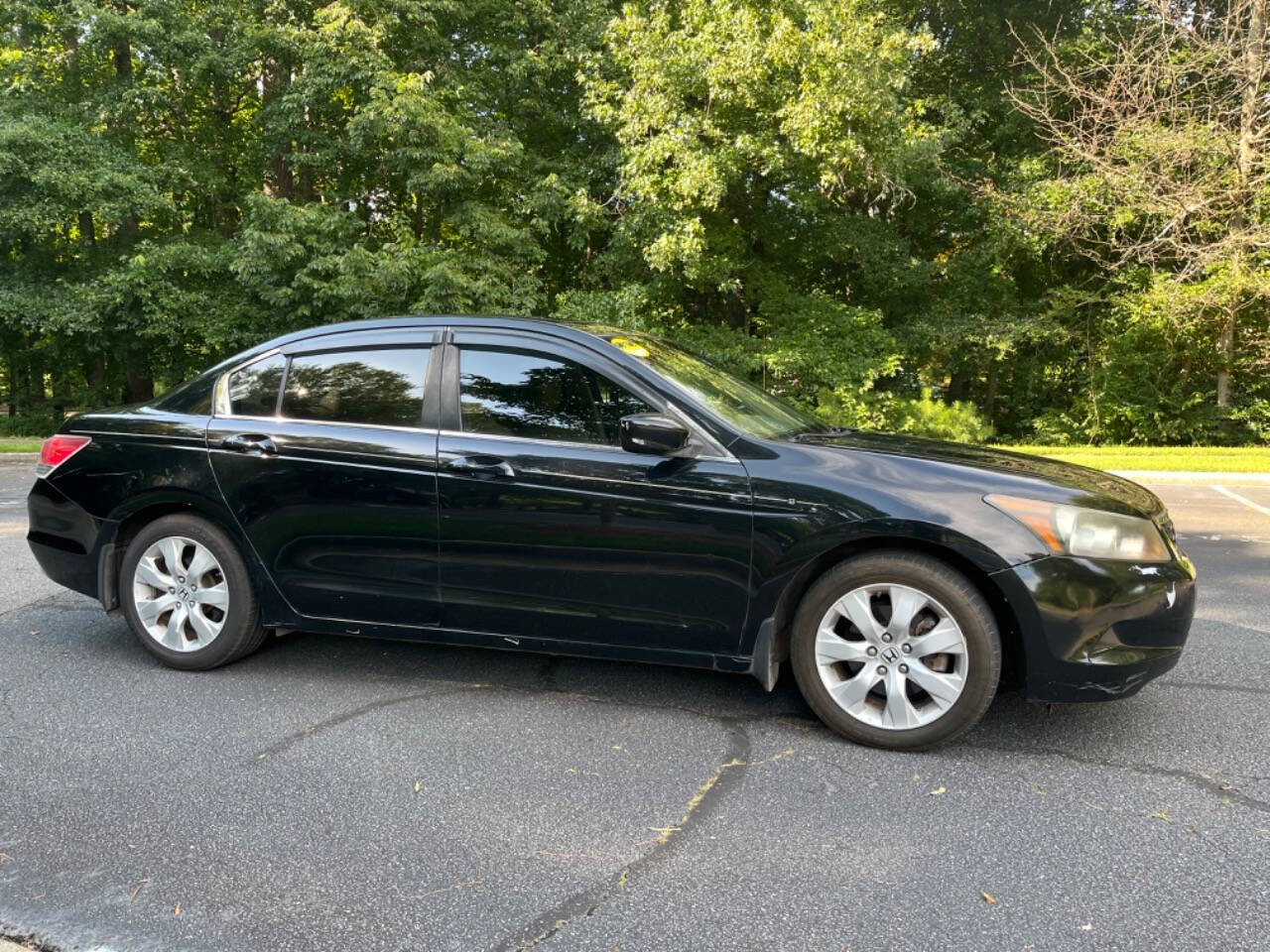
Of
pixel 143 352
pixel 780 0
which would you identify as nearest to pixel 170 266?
pixel 143 352

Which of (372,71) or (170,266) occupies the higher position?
(372,71)

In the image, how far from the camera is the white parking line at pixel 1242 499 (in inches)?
372

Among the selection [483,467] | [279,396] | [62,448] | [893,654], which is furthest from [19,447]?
[893,654]

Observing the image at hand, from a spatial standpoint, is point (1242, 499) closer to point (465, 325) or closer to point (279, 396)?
point (465, 325)

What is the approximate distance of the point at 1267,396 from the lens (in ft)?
63.9

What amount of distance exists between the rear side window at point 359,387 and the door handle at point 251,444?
0.16 meters

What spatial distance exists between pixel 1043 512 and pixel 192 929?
2989 millimetres

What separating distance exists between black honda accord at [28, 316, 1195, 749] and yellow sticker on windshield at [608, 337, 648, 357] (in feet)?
0.05

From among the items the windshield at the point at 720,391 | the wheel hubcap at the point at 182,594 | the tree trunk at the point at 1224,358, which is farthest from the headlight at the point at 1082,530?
the tree trunk at the point at 1224,358

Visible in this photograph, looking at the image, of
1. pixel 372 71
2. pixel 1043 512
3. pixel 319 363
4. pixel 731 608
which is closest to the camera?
pixel 1043 512

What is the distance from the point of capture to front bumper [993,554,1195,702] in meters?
3.13

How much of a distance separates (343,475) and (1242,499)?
10.7m

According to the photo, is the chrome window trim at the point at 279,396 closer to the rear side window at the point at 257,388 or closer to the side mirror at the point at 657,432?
the rear side window at the point at 257,388

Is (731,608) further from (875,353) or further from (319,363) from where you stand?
(875,353)
